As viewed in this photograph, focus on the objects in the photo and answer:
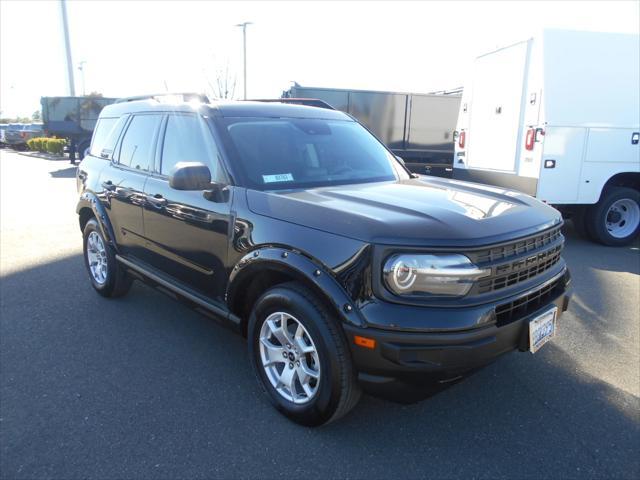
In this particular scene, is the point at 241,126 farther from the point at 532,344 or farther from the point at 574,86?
the point at 574,86

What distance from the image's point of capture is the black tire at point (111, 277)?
4531 millimetres

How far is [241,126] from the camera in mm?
3365

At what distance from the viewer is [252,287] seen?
3.03 metres

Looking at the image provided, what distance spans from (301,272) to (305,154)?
4.18ft

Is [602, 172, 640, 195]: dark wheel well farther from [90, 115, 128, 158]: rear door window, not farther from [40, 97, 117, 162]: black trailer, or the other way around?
[40, 97, 117, 162]: black trailer

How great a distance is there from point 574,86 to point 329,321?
5836mm

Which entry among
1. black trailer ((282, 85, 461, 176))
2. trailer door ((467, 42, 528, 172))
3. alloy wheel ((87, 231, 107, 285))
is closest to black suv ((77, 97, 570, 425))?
alloy wheel ((87, 231, 107, 285))

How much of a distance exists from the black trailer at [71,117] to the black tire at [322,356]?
72.7 ft

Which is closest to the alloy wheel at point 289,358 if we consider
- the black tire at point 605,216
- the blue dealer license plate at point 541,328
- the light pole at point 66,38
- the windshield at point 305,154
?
the windshield at point 305,154

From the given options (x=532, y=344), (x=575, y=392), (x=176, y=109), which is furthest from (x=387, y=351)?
(x=176, y=109)

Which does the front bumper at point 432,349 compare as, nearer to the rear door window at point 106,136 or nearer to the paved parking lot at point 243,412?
the paved parking lot at point 243,412

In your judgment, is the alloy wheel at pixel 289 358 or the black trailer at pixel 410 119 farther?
the black trailer at pixel 410 119

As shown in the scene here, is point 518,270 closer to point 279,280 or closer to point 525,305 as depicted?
point 525,305

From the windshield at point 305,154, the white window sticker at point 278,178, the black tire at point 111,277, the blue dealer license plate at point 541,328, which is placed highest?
the windshield at point 305,154
